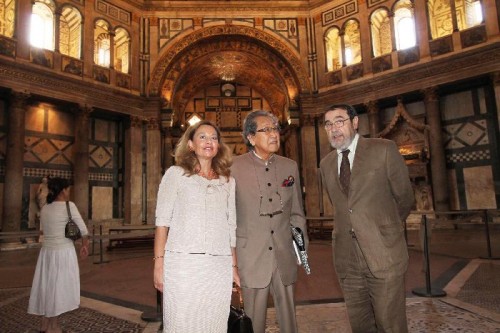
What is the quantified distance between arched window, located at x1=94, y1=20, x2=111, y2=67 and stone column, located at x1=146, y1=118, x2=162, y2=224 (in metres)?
3.53

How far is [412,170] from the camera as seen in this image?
1480cm

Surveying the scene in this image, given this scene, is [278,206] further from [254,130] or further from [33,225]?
[33,225]

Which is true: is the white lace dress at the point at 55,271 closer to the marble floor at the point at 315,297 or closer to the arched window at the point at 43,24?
the marble floor at the point at 315,297

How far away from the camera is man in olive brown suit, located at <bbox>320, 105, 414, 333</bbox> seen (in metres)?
2.47

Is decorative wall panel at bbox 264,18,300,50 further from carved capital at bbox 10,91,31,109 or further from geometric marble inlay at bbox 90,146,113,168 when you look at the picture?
carved capital at bbox 10,91,31,109

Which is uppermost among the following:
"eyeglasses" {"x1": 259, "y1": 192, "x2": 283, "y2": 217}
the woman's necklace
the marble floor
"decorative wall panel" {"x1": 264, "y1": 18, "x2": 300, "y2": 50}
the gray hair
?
"decorative wall panel" {"x1": 264, "y1": 18, "x2": 300, "y2": 50}

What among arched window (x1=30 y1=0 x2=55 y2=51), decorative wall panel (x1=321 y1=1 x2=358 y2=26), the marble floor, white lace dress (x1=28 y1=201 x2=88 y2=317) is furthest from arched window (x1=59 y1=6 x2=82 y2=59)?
white lace dress (x1=28 y1=201 x2=88 y2=317)

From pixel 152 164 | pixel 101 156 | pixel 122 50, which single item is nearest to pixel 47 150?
pixel 101 156

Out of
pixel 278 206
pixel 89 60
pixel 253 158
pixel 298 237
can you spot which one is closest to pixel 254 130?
pixel 253 158

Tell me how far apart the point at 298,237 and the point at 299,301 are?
105 inches

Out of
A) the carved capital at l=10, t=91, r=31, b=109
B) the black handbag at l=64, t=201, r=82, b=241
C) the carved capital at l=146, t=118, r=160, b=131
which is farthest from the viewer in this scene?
the carved capital at l=146, t=118, r=160, b=131

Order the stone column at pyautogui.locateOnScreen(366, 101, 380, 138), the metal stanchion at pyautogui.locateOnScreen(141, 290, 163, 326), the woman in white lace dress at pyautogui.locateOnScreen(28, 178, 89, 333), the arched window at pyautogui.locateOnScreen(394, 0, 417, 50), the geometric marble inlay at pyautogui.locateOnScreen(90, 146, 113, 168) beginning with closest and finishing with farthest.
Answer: the woman in white lace dress at pyautogui.locateOnScreen(28, 178, 89, 333)
the metal stanchion at pyautogui.locateOnScreen(141, 290, 163, 326)
the arched window at pyautogui.locateOnScreen(394, 0, 417, 50)
the stone column at pyautogui.locateOnScreen(366, 101, 380, 138)
the geometric marble inlay at pyautogui.locateOnScreen(90, 146, 113, 168)

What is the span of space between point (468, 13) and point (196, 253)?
16.8 m

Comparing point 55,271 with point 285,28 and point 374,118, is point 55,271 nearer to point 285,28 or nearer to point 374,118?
point 374,118
